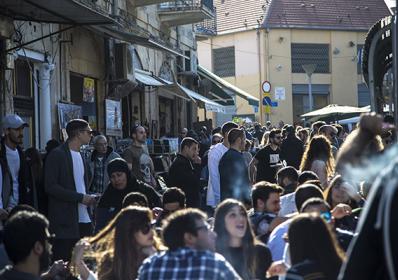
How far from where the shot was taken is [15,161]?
973 cm

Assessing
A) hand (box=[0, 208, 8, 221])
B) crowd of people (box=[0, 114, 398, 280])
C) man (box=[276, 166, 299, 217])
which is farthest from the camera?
hand (box=[0, 208, 8, 221])

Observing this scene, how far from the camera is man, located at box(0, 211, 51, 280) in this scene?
5.61m

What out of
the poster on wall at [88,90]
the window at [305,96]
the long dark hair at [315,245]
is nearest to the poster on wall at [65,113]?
the poster on wall at [88,90]

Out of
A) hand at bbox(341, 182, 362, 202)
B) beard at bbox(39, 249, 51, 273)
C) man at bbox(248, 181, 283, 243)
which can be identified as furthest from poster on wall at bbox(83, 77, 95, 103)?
beard at bbox(39, 249, 51, 273)

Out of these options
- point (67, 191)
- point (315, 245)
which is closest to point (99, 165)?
point (67, 191)

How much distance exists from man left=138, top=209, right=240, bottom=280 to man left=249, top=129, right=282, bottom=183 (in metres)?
8.35

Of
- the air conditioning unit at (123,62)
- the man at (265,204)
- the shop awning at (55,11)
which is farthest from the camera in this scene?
the air conditioning unit at (123,62)

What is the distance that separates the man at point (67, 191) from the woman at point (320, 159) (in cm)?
253

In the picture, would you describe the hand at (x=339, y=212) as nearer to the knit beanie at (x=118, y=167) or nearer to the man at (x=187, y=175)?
the knit beanie at (x=118, y=167)

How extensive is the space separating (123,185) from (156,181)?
3920 mm

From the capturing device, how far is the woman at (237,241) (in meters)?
6.50

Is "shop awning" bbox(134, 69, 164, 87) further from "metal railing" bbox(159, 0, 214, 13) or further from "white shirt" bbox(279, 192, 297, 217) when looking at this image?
"white shirt" bbox(279, 192, 297, 217)

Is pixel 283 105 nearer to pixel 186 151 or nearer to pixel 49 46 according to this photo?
pixel 49 46

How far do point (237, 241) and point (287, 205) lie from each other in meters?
2.04
